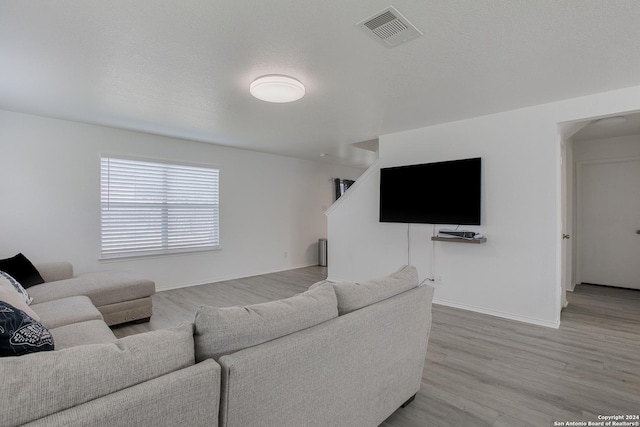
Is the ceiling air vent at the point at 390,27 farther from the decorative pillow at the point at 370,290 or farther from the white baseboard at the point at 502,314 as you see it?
the white baseboard at the point at 502,314

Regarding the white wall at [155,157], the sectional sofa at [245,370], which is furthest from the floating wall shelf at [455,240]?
the white wall at [155,157]

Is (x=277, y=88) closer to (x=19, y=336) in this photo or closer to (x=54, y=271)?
(x=19, y=336)

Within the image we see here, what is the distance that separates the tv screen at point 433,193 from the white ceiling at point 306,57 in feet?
2.23

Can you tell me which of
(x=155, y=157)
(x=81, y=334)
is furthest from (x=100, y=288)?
(x=155, y=157)

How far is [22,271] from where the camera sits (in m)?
3.11

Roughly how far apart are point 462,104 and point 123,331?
4325 mm

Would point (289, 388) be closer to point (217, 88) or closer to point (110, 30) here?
point (110, 30)

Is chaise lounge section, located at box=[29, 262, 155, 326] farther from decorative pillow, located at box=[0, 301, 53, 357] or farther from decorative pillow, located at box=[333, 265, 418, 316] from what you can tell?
decorative pillow, located at box=[333, 265, 418, 316]

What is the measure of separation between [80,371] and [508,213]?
4.02 meters

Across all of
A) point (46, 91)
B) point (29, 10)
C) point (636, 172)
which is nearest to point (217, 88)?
point (29, 10)

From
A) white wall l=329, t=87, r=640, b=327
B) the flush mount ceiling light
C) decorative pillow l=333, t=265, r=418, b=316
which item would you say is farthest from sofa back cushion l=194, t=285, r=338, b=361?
white wall l=329, t=87, r=640, b=327

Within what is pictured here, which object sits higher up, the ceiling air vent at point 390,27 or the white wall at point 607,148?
the ceiling air vent at point 390,27

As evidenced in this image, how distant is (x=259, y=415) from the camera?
1.14 m

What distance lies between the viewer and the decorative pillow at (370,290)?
1.61 m
